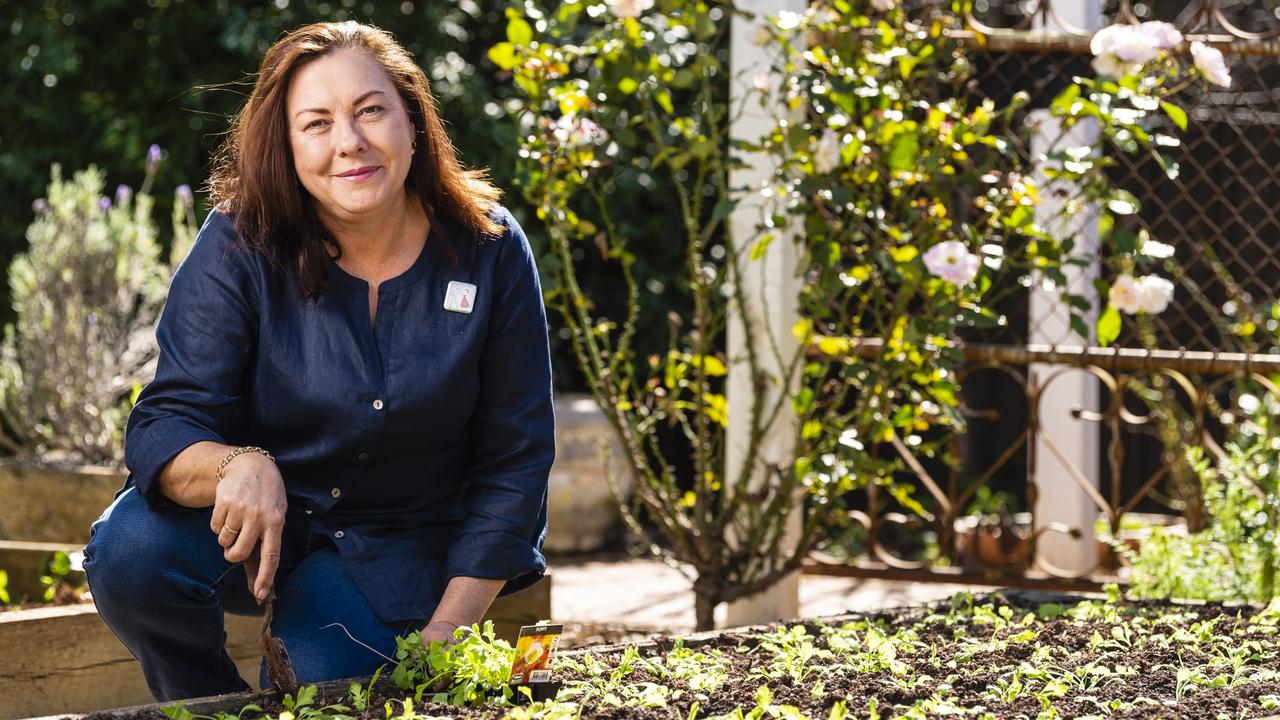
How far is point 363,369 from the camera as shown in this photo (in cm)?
198

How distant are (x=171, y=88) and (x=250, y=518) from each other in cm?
402

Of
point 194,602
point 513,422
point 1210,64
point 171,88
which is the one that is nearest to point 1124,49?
point 1210,64

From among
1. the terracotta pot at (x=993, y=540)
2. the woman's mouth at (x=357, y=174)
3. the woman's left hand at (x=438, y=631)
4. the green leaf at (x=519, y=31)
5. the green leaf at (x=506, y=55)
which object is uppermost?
the green leaf at (x=519, y=31)

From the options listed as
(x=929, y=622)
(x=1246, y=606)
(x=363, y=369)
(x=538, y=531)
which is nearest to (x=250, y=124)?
(x=363, y=369)

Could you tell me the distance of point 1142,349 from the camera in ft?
10.8

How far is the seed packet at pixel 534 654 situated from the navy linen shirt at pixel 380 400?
0.27 m

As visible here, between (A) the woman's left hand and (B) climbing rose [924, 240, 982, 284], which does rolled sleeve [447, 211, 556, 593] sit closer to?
(A) the woman's left hand

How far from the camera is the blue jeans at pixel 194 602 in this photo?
192 centimetres

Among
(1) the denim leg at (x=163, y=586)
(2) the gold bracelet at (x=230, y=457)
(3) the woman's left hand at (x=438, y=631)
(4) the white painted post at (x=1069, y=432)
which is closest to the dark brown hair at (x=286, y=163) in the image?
(2) the gold bracelet at (x=230, y=457)

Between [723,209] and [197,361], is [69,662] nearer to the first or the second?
[197,361]

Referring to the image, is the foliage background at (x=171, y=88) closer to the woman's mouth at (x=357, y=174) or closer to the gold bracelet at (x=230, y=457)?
the woman's mouth at (x=357, y=174)

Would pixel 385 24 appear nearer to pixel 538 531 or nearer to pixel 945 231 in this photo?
pixel 945 231

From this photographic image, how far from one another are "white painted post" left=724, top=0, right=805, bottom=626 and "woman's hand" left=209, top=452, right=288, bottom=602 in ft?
4.67

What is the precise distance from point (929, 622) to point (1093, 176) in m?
0.94
